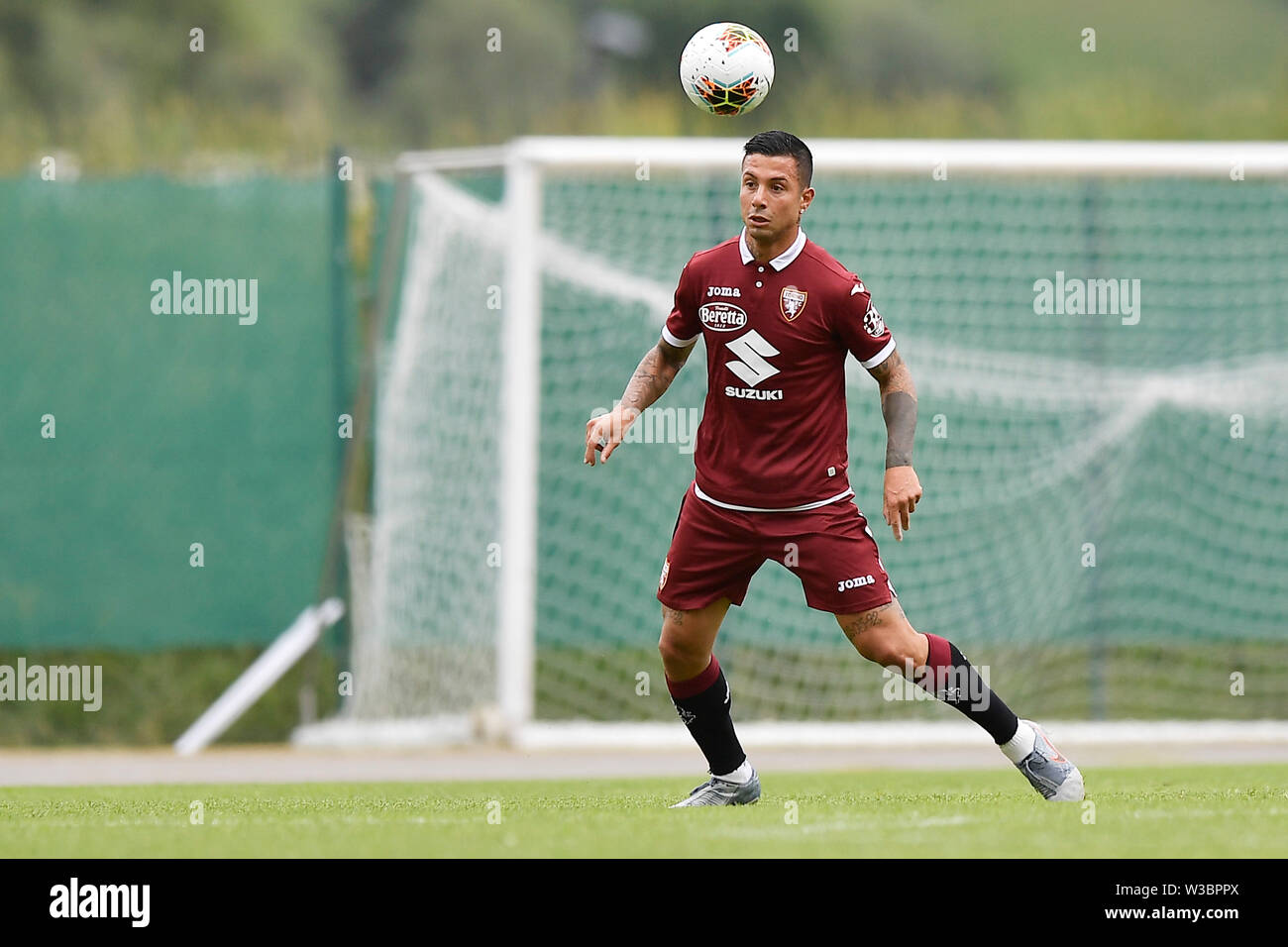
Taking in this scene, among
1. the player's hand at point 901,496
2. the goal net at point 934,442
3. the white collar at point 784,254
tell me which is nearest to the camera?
the player's hand at point 901,496

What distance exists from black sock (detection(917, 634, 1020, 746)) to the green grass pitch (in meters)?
0.34

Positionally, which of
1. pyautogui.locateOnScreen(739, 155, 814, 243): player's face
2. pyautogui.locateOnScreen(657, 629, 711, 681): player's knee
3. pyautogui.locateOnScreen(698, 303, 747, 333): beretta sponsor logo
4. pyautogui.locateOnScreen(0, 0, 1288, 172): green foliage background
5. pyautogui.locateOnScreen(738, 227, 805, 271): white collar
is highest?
pyautogui.locateOnScreen(0, 0, 1288, 172): green foliage background

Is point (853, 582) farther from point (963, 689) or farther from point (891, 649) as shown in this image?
point (963, 689)

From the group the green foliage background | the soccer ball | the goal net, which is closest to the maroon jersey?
the soccer ball

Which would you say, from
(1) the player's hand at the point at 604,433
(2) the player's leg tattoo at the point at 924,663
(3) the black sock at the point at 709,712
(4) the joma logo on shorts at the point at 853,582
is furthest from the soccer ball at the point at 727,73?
(3) the black sock at the point at 709,712

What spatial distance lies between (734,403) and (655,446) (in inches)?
205

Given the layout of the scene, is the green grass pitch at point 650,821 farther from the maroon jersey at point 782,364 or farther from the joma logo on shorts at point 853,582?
the maroon jersey at point 782,364

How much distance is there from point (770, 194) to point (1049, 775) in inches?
96.0

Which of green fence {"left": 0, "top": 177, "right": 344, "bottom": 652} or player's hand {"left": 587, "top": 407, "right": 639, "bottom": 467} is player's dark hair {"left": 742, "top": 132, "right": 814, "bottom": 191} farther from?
green fence {"left": 0, "top": 177, "right": 344, "bottom": 652}

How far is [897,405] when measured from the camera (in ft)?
24.1

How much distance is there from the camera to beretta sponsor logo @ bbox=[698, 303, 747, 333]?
729 centimetres

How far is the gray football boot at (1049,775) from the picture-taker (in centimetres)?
743
